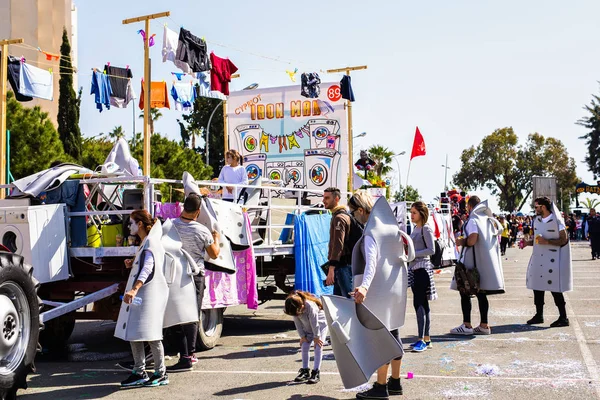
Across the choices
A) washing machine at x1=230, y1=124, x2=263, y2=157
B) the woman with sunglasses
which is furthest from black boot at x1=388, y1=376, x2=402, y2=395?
washing machine at x1=230, y1=124, x2=263, y2=157

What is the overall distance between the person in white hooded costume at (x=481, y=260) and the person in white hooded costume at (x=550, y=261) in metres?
1.09

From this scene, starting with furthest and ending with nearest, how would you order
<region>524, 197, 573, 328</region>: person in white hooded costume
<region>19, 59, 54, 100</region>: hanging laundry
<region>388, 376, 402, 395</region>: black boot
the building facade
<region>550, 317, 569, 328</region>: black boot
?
1. the building facade
2. <region>19, 59, 54, 100</region>: hanging laundry
3. <region>524, 197, 573, 328</region>: person in white hooded costume
4. <region>550, 317, 569, 328</region>: black boot
5. <region>388, 376, 402, 395</region>: black boot

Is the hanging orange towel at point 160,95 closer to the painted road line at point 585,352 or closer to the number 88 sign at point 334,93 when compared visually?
the number 88 sign at point 334,93

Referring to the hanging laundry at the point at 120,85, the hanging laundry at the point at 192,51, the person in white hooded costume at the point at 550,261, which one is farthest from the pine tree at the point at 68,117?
the person in white hooded costume at the point at 550,261

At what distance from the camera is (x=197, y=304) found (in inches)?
313

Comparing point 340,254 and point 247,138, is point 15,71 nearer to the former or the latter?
point 247,138

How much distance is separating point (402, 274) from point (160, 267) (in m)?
2.33

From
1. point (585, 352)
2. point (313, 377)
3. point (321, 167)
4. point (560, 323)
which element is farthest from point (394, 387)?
point (321, 167)

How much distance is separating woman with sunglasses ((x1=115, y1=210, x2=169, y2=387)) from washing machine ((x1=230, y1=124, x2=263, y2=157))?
9.51 metres

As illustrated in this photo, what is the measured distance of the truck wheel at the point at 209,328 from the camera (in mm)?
9203

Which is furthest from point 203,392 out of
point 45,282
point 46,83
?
point 46,83

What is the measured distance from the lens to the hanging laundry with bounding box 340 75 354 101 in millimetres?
18703

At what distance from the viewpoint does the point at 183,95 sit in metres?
18.1

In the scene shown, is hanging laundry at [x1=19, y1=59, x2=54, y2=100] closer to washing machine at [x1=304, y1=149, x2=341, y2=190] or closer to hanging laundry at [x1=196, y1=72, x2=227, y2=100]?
hanging laundry at [x1=196, y1=72, x2=227, y2=100]
